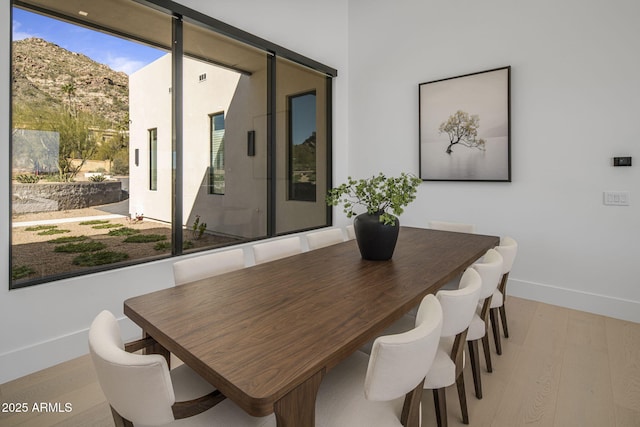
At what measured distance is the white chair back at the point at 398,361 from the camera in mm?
951

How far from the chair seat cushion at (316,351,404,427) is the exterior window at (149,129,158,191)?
2.33 meters

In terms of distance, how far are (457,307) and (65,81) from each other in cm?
286

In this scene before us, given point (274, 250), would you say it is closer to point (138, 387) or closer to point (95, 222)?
point (95, 222)

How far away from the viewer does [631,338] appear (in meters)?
2.67

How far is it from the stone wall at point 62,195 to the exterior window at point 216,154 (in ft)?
2.82

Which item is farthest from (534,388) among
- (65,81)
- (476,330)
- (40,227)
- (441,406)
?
(65,81)

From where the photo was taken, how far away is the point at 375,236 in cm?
207

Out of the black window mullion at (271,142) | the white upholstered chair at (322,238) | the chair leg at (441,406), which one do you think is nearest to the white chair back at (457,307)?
the chair leg at (441,406)

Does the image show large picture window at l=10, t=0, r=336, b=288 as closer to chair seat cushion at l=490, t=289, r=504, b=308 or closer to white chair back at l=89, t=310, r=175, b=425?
white chair back at l=89, t=310, r=175, b=425

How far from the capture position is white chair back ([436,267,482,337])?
130 centimetres

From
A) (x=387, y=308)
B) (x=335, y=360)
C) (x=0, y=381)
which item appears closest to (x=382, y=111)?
(x=387, y=308)

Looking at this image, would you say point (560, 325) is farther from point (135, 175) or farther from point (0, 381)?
point (0, 381)

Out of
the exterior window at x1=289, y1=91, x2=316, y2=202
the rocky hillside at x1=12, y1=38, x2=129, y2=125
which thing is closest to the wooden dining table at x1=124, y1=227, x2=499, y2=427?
the rocky hillside at x1=12, y1=38, x2=129, y2=125

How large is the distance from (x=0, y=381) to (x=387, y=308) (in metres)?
2.45
